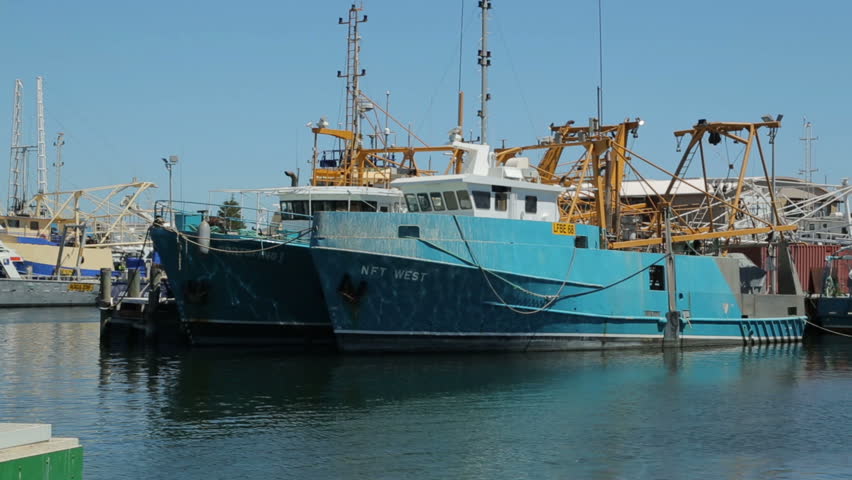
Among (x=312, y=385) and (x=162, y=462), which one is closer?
(x=162, y=462)

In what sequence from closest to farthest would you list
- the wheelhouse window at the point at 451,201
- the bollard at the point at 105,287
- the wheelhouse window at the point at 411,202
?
the wheelhouse window at the point at 451,201, the wheelhouse window at the point at 411,202, the bollard at the point at 105,287

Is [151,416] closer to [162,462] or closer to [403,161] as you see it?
[162,462]

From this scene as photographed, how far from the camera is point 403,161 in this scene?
32.2 meters

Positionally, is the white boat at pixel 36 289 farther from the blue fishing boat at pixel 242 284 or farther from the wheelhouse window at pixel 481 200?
the wheelhouse window at pixel 481 200

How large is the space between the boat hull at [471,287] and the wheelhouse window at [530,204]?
38.2 inches

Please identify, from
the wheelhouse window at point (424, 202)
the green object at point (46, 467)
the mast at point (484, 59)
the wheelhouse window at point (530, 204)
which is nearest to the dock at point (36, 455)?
the green object at point (46, 467)

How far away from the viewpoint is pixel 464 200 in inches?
952

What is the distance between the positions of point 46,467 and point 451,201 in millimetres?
18453

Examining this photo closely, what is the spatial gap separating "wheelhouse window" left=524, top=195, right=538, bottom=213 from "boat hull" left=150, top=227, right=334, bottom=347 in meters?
5.74

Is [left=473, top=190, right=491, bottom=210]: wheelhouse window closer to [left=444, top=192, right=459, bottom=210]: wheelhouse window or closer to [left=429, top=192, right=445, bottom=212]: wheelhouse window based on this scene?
[left=444, top=192, right=459, bottom=210]: wheelhouse window

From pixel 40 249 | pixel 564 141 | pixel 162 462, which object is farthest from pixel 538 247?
pixel 40 249

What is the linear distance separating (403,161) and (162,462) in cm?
1999

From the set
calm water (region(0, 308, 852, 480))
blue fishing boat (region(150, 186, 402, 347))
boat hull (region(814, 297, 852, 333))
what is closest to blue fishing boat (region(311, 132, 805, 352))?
calm water (region(0, 308, 852, 480))

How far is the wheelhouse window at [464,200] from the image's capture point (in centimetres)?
2411
